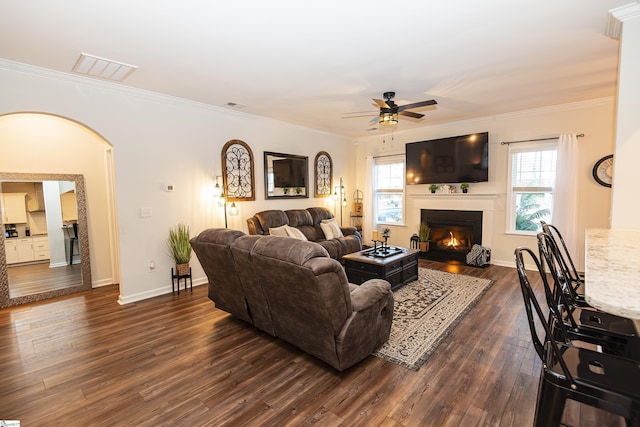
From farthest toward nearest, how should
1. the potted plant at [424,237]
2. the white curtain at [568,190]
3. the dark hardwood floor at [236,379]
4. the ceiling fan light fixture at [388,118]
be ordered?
the potted plant at [424,237] < the white curtain at [568,190] < the ceiling fan light fixture at [388,118] < the dark hardwood floor at [236,379]

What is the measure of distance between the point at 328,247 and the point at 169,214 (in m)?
2.66

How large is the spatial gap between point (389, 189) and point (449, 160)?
1.62 meters

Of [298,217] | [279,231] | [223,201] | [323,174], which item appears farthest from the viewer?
[323,174]

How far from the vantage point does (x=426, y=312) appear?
11.9 feet

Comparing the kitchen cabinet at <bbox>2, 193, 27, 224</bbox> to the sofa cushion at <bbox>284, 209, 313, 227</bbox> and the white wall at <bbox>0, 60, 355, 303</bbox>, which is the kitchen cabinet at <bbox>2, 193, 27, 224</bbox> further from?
the sofa cushion at <bbox>284, 209, 313, 227</bbox>

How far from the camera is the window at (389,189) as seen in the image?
23.6 feet

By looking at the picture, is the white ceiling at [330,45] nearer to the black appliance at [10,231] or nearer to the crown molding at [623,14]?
the crown molding at [623,14]

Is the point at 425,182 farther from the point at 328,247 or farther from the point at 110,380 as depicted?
the point at 110,380

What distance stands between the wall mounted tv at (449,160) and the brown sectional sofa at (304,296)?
422 centimetres

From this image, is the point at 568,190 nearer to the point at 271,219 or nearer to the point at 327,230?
the point at 327,230

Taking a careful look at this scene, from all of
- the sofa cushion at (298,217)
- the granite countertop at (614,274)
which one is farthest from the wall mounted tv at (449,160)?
the granite countertop at (614,274)

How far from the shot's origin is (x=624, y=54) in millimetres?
2299

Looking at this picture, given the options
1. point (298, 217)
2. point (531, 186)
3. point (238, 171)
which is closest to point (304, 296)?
point (238, 171)

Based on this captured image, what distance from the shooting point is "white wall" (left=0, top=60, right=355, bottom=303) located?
3.51 meters
